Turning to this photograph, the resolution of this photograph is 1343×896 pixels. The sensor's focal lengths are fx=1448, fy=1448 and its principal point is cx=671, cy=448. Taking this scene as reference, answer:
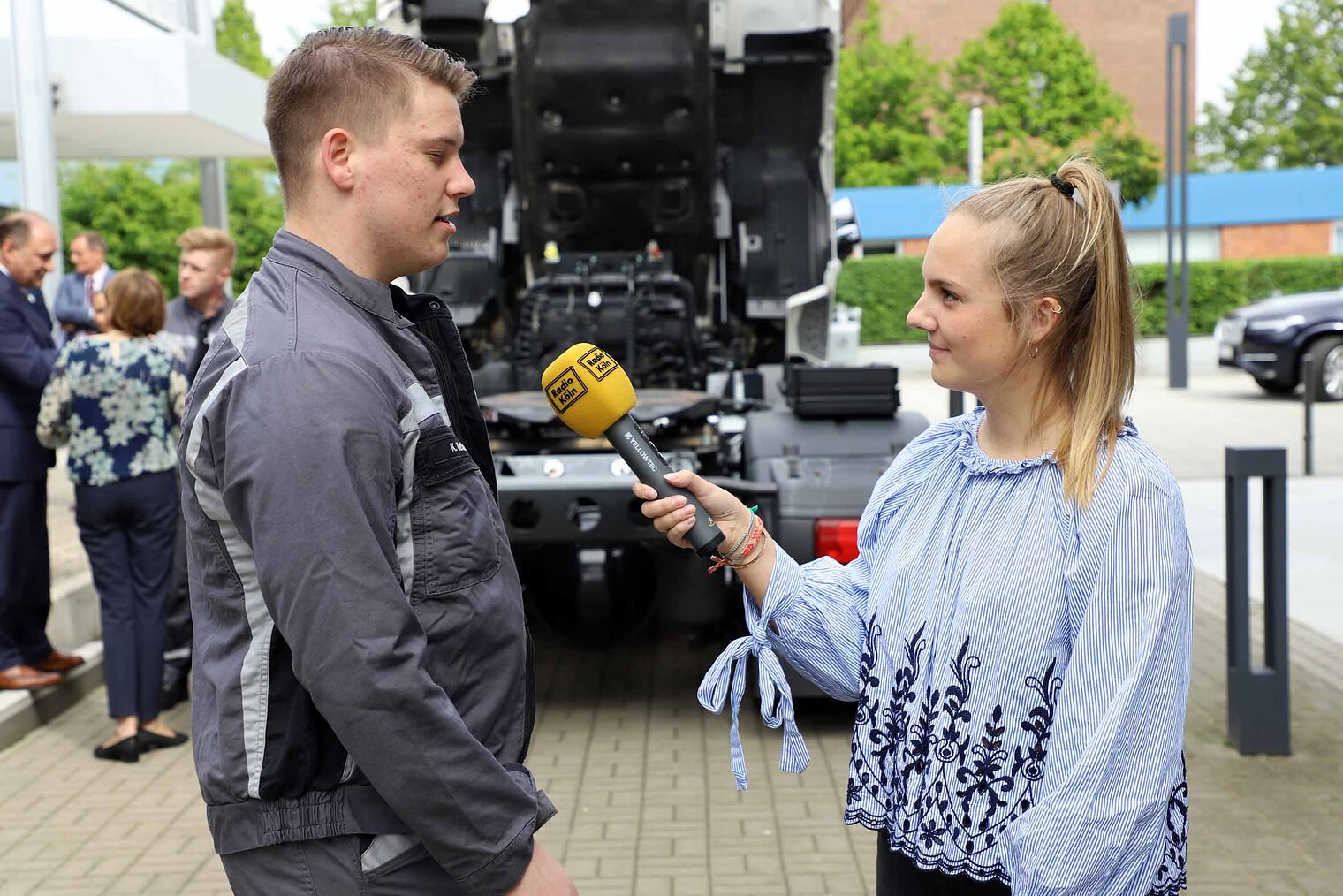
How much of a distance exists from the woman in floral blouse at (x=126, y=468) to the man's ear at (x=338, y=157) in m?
4.10

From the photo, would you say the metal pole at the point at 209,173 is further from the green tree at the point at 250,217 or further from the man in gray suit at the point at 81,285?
the green tree at the point at 250,217

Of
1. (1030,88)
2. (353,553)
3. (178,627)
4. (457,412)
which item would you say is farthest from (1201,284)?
(353,553)

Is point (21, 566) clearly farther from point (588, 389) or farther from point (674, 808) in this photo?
point (588, 389)

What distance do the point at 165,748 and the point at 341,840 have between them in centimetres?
448

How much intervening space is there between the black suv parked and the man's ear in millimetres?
18968

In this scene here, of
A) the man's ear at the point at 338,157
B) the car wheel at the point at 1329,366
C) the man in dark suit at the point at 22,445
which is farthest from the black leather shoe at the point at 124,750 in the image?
the car wheel at the point at 1329,366

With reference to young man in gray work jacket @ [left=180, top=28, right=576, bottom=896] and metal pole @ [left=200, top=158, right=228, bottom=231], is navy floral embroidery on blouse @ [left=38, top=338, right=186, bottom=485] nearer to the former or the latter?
young man in gray work jacket @ [left=180, top=28, right=576, bottom=896]

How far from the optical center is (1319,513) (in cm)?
1098

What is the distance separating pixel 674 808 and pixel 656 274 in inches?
121

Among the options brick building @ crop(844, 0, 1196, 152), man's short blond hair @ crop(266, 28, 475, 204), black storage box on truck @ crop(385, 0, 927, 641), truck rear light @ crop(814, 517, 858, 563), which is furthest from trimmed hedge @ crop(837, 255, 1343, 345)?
man's short blond hair @ crop(266, 28, 475, 204)

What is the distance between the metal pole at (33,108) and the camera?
1023cm

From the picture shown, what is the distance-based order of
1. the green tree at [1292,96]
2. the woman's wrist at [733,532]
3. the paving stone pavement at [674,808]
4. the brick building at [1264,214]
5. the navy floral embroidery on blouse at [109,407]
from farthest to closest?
the green tree at [1292,96] < the brick building at [1264,214] < the navy floral embroidery on blouse at [109,407] < the paving stone pavement at [674,808] < the woman's wrist at [733,532]

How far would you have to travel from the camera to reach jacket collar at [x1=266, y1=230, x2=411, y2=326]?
6.33 feet

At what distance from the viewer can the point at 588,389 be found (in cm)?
221
